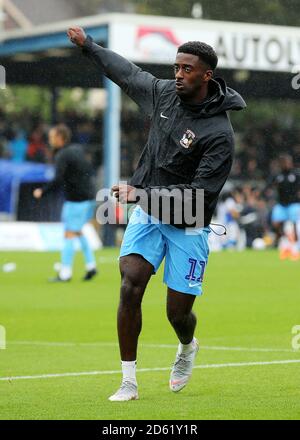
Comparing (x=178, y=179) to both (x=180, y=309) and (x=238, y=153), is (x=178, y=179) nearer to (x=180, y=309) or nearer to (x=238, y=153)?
(x=180, y=309)

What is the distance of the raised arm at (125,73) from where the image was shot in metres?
8.91

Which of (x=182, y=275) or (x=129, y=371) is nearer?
(x=129, y=371)

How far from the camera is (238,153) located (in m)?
39.7

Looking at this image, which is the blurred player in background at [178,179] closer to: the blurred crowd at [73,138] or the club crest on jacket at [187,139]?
the club crest on jacket at [187,139]

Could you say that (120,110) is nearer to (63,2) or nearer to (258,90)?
(63,2)

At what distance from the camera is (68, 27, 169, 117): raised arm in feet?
29.2

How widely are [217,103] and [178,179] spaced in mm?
603

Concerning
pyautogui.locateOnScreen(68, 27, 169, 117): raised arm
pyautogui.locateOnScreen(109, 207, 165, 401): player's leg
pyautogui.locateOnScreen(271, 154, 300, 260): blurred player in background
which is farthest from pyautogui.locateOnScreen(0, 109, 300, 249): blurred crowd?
pyautogui.locateOnScreen(109, 207, 165, 401): player's leg

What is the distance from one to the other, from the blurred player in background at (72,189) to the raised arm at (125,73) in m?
10.7

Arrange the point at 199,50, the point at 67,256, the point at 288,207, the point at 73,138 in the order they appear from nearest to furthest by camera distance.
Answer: the point at 199,50 → the point at 67,256 → the point at 288,207 → the point at 73,138

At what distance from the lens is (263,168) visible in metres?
39.5

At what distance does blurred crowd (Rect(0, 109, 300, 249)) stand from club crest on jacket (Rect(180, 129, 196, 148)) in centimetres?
→ 2373

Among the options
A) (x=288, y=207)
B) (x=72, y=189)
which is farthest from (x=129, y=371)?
(x=288, y=207)
